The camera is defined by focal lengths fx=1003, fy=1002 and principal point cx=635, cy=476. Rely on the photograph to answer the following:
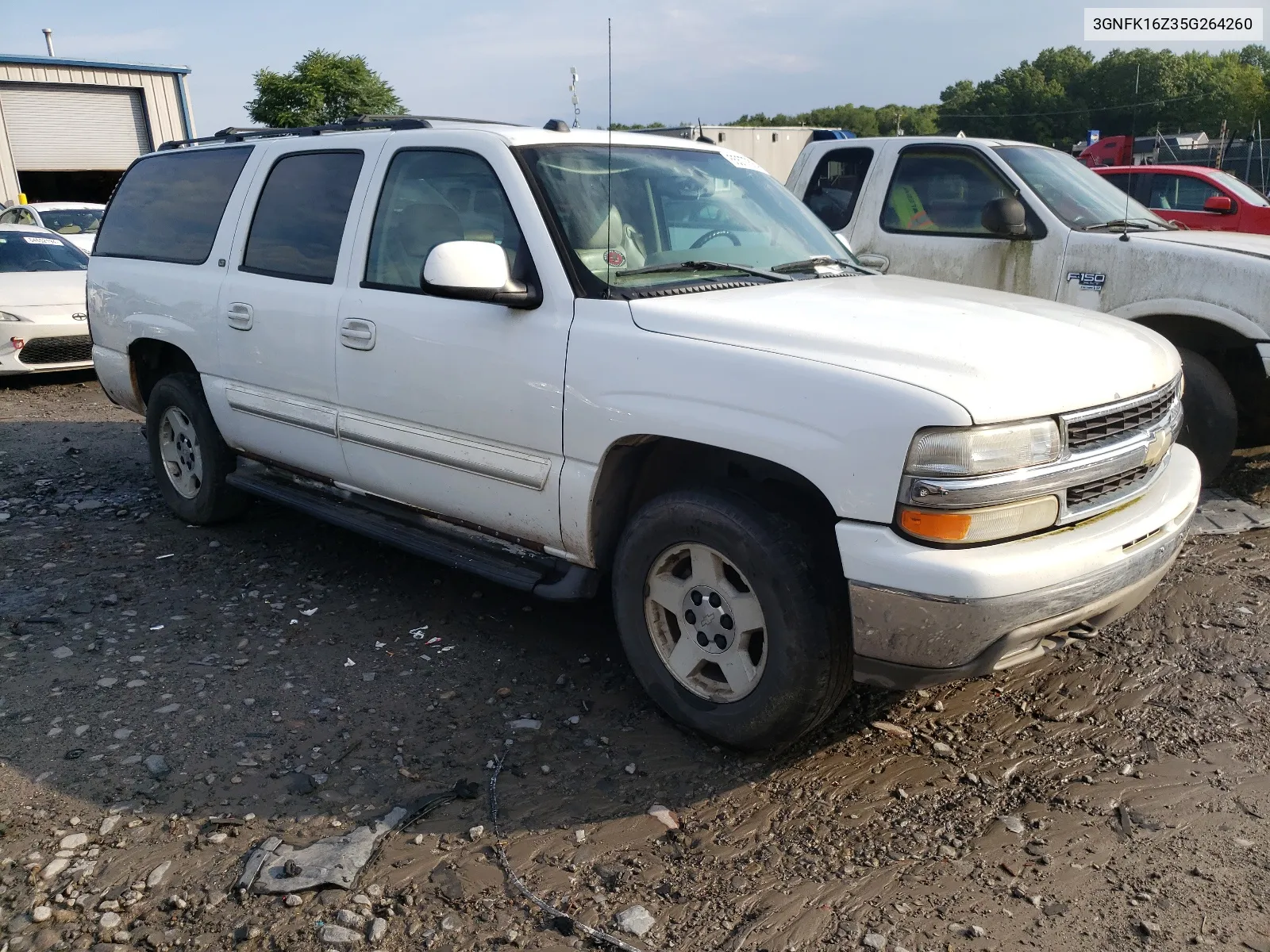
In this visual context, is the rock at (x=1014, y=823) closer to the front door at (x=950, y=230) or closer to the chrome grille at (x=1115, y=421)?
the chrome grille at (x=1115, y=421)

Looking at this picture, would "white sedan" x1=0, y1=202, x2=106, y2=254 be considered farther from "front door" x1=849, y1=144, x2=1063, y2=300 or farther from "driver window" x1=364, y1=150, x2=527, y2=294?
"driver window" x1=364, y1=150, x2=527, y2=294

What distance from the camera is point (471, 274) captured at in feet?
10.9

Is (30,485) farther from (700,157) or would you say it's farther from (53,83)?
(53,83)

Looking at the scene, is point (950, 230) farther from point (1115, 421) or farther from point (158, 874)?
point (158, 874)

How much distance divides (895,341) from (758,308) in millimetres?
496

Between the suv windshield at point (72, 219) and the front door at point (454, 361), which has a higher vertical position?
the front door at point (454, 361)

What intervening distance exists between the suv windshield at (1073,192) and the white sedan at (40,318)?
808 centimetres

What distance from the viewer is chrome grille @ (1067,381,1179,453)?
287 centimetres

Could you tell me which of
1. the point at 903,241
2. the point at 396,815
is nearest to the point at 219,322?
the point at 396,815

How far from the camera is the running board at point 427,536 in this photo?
359cm

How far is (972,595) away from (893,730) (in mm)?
986

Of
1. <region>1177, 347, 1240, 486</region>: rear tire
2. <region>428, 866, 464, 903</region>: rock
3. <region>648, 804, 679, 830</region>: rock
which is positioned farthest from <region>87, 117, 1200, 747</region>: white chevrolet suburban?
<region>1177, 347, 1240, 486</region>: rear tire

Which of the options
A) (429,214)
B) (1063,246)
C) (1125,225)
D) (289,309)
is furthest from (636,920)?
(1125,225)

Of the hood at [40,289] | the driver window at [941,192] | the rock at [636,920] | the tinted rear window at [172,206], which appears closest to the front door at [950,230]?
the driver window at [941,192]
